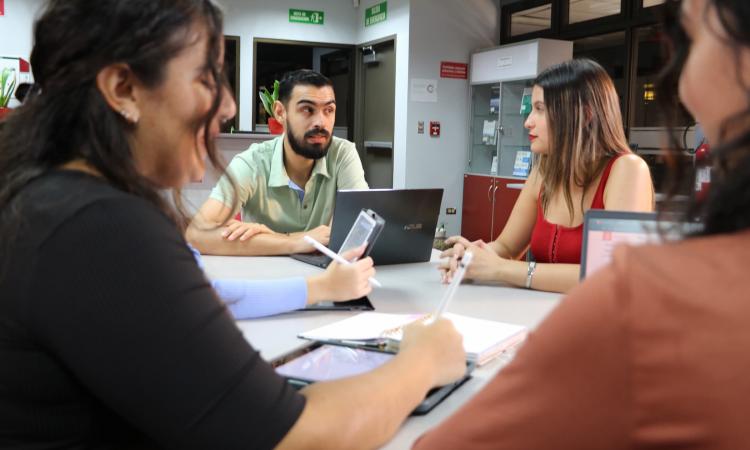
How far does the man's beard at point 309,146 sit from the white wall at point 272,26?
15.0 ft

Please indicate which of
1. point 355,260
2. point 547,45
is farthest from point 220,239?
point 547,45

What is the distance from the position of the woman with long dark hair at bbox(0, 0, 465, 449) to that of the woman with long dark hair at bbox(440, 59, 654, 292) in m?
1.14

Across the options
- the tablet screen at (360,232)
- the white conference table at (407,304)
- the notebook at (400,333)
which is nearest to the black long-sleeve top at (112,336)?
the white conference table at (407,304)

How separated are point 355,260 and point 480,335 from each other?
49 centimetres

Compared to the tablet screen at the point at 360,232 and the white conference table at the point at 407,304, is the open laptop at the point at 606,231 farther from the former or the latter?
the tablet screen at the point at 360,232

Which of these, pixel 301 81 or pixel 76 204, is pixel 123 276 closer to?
pixel 76 204

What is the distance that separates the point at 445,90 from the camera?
6.88m

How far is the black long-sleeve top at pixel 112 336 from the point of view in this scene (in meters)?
0.72

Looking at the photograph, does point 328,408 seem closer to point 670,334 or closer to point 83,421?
point 83,421

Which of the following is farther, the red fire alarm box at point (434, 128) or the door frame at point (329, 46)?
the door frame at point (329, 46)

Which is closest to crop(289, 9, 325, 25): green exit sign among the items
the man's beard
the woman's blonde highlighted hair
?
the man's beard

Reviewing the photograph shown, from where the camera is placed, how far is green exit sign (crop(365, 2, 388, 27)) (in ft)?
23.2

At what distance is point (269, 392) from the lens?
80 centimetres

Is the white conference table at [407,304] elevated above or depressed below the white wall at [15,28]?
below
